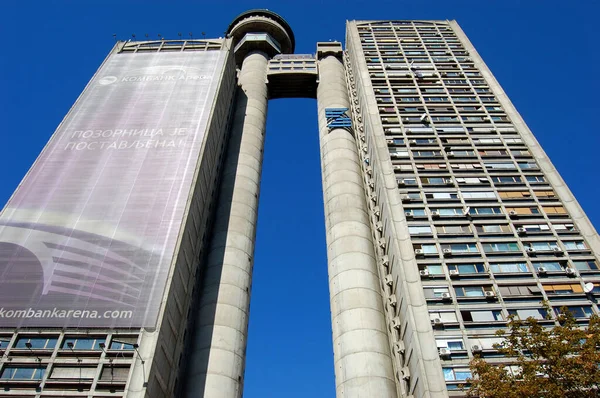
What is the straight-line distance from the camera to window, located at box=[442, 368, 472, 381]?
3212 centimetres

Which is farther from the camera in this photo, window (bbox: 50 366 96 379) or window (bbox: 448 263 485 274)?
window (bbox: 448 263 485 274)

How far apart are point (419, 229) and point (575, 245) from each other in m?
12.6

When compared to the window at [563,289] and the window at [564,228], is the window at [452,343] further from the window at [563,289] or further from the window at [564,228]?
the window at [564,228]

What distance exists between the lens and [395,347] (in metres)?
41.0

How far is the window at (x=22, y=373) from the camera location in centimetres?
3041

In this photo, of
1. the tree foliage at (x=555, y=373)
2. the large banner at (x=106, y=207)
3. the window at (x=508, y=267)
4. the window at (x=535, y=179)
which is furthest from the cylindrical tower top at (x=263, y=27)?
the tree foliage at (x=555, y=373)

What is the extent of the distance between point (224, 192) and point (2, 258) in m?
26.7

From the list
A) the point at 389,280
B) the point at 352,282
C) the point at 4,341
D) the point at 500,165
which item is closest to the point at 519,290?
the point at 389,280

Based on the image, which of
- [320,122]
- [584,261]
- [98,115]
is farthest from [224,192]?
[584,261]

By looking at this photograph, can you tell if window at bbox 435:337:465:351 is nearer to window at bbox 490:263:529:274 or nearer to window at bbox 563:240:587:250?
window at bbox 490:263:529:274

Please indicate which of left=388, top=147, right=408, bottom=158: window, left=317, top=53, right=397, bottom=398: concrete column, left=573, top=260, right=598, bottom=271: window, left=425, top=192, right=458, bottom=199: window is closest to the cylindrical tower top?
left=317, top=53, right=397, bottom=398: concrete column

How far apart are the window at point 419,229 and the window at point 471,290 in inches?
255

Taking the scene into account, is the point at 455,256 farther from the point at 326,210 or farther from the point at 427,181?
the point at 326,210

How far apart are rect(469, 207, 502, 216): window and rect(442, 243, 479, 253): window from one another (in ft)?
13.1
